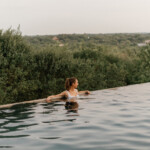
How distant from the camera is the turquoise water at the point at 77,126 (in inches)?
211

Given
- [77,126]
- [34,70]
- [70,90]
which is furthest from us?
[34,70]

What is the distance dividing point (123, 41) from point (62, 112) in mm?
91732

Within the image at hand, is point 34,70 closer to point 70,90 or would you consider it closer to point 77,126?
point 70,90

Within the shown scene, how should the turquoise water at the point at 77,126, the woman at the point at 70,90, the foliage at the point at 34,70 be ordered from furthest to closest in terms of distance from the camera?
1. the foliage at the point at 34,70
2. the woman at the point at 70,90
3. the turquoise water at the point at 77,126

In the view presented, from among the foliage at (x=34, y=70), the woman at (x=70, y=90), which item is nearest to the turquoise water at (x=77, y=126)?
the woman at (x=70, y=90)

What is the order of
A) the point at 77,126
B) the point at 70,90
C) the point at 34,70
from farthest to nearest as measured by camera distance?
the point at 34,70 < the point at 70,90 < the point at 77,126

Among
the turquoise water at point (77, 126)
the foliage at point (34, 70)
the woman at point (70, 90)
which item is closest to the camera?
the turquoise water at point (77, 126)

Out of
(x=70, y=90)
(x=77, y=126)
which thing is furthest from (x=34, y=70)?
(x=77, y=126)

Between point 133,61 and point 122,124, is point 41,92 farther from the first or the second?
point 133,61

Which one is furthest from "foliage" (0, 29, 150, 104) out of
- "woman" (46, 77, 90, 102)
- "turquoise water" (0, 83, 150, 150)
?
"turquoise water" (0, 83, 150, 150)

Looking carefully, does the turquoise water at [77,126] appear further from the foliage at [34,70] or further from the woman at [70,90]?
the foliage at [34,70]

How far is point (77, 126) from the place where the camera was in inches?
268

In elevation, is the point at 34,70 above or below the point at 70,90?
above

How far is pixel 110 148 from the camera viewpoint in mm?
5082
